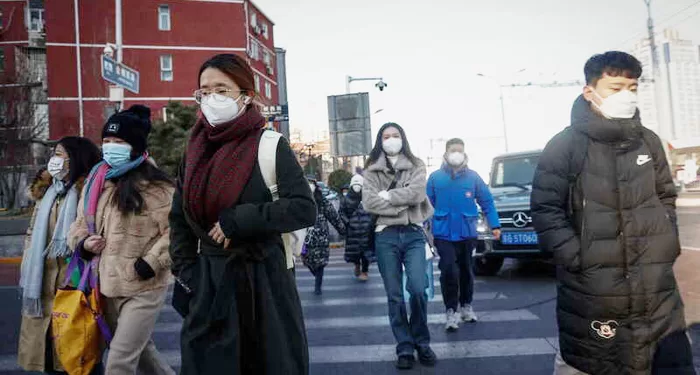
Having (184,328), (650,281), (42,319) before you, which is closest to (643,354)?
(650,281)

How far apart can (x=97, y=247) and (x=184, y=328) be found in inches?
50.9

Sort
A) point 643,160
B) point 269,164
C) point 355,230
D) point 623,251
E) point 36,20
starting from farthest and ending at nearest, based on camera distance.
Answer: point 36,20
point 355,230
point 643,160
point 623,251
point 269,164

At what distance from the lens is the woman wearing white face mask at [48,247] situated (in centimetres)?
340

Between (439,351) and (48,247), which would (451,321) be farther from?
(48,247)

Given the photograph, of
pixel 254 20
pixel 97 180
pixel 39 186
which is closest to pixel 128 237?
pixel 97 180

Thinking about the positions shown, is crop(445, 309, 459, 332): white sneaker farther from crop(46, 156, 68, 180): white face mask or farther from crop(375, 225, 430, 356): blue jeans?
crop(46, 156, 68, 180): white face mask

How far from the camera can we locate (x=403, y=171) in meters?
4.94

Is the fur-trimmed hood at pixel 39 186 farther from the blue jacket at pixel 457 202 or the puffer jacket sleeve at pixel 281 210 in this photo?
the blue jacket at pixel 457 202

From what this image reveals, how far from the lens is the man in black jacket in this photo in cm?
261

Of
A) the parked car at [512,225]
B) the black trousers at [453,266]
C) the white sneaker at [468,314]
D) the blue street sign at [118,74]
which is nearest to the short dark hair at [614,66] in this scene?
the black trousers at [453,266]

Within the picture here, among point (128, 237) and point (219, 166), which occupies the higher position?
point (219, 166)

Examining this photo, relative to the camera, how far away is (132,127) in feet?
11.6

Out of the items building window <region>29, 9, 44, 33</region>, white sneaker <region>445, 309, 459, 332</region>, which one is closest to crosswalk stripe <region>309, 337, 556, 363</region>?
white sneaker <region>445, 309, 459, 332</region>

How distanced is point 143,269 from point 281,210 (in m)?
1.35
